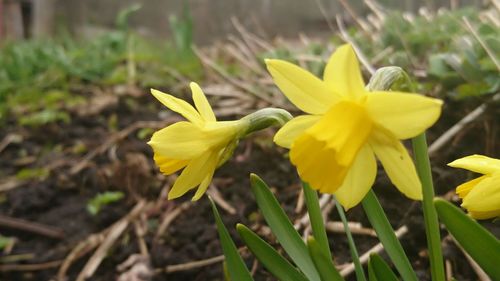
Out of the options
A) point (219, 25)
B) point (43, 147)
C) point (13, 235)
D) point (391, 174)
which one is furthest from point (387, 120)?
point (219, 25)

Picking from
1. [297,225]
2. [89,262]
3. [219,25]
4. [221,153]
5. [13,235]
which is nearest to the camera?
[221,153]

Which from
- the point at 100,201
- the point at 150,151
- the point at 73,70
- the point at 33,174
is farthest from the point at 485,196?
the point at 73,70

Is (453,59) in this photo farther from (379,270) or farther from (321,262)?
(321,262)

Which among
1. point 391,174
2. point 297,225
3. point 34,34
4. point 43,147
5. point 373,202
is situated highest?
point 391,174

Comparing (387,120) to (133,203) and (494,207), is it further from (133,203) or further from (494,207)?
(133,203)

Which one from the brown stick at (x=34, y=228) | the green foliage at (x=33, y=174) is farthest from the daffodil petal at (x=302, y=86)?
the green foliage at (x=33, y=174)

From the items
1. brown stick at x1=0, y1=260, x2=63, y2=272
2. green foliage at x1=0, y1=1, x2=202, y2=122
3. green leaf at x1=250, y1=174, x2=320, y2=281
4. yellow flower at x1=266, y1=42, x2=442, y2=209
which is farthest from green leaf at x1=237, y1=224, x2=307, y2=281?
green foliage at x1=0, y1=1, x2=202, y2=122

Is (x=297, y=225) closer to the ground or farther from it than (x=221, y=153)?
closer to the ground

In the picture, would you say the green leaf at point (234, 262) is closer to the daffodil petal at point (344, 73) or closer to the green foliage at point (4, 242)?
the daffodil petal at point (344, 73)
